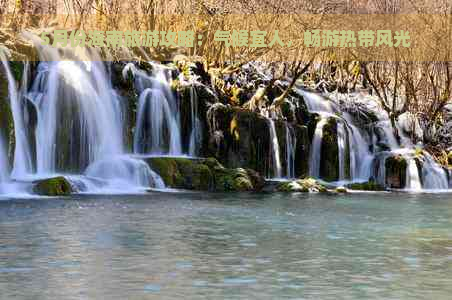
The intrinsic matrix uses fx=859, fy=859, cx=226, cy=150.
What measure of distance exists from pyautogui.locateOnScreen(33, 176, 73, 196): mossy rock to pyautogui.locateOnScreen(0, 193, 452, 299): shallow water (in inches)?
80.7

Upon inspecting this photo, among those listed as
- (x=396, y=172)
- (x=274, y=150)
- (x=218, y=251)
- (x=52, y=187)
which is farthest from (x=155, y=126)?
(x=218, y=251)

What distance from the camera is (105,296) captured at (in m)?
9.38

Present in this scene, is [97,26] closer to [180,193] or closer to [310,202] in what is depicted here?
[180,193]

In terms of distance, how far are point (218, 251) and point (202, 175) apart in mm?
17855

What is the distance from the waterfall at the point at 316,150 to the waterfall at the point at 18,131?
1317 centimetres

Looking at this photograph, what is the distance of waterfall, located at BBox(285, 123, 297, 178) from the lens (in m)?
36.4

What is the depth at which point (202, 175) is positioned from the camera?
3103cm

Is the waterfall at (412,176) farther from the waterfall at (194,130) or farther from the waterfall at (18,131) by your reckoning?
the waterfall at (18,131)

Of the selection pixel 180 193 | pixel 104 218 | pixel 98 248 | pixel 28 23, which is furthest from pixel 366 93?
pixel 98 248

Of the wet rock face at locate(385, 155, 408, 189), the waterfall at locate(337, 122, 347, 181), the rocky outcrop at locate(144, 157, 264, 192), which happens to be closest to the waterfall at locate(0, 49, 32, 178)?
the rocky outcrop at locate(144, 157, 264, 192)

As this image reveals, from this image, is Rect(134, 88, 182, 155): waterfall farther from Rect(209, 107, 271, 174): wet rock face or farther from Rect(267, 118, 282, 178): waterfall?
Rect(267, 118, 282, 178): waterfall

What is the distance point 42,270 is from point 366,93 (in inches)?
1651

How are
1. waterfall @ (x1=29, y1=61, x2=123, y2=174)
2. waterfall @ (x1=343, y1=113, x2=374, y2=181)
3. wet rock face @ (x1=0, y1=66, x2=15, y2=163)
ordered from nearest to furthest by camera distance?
wet rock face @ (x1=0, y1=66, x2=15, y2=163)
waterfall @ (x1=29, y1=61, x2=123, y2=174)
waterfall @ (x1=343, y1=113, x2=374, y2=181)

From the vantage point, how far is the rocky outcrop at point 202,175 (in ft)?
98.9
